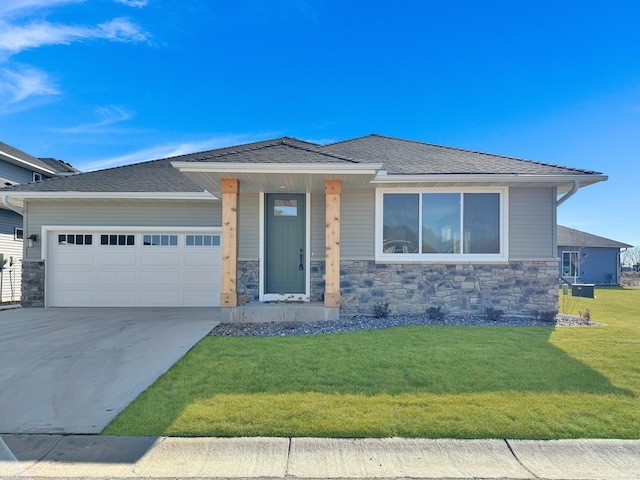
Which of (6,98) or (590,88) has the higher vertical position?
(590,88)

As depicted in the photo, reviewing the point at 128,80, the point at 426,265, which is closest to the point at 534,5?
the point at 426,265

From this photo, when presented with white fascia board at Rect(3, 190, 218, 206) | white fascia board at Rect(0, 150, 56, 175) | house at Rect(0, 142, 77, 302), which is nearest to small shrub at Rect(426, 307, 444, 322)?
white fascia board at Rect(3, 190, 218, 206)

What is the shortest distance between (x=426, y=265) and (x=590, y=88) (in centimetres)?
856

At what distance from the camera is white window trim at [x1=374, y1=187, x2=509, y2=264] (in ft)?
27.5

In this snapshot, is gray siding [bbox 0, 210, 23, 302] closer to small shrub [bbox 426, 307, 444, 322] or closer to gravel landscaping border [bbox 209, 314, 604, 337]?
gravel landscaping border [bbox 209, 314, 604, 337]

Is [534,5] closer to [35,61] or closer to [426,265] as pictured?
[426,265]

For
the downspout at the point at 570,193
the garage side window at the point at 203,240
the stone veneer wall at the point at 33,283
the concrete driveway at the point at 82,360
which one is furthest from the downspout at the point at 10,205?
the downspout at the point at 570,193

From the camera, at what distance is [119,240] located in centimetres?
1002

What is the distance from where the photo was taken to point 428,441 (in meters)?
2.94

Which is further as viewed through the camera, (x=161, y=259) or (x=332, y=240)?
(x=161, y=259)

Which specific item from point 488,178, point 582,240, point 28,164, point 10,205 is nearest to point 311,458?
point 488,178

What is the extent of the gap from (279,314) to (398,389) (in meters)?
4.07

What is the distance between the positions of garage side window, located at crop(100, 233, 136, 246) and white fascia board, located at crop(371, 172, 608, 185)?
6.85 m

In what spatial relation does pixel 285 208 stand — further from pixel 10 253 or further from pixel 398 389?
pixel 10 253
